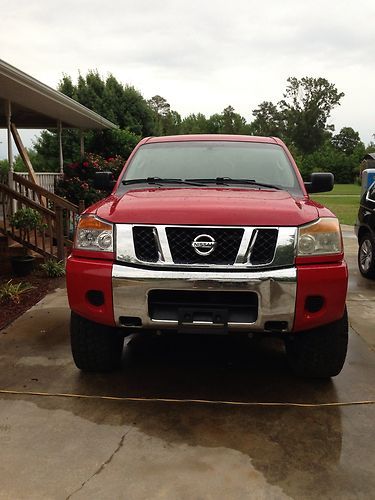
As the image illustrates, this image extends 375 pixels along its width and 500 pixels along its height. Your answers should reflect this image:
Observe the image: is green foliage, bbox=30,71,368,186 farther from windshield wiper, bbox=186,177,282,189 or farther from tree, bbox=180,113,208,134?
windshield wiper, bbox=186,177,282,189

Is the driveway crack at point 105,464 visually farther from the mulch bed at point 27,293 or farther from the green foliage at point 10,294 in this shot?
the green foliage at point 10,294

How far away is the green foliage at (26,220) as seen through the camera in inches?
297

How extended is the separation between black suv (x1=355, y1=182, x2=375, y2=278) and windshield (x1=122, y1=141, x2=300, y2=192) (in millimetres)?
3252

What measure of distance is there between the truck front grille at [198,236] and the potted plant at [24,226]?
4.80m

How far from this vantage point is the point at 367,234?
7.43m

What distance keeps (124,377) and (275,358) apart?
1244mm

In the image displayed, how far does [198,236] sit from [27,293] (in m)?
3.86

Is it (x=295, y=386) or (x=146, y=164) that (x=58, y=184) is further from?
(x=295, y=386)

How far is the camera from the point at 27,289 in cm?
638

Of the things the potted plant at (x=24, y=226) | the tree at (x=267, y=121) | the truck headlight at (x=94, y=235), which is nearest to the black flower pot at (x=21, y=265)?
the potted plant at (x=24, y=226)

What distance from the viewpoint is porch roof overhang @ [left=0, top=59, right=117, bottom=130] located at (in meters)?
7.55

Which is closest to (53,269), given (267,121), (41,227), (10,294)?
(41,227)

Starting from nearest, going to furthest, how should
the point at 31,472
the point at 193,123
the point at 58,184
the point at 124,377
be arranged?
the point at 31,472 < the point at 124,377 < the point at 58,184 < the point at 193,123

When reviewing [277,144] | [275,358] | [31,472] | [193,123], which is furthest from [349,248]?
[193,123]
